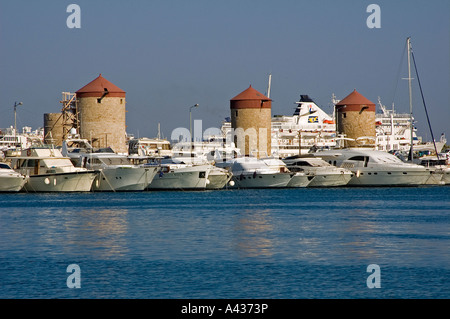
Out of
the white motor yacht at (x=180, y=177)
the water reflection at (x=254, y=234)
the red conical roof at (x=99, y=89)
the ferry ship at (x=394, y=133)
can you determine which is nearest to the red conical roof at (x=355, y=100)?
the ferry ship at (x=394, y=133)

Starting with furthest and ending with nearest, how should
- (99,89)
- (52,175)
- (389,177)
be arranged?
1. (99,89)
2. (389,177)
3. (52,175)

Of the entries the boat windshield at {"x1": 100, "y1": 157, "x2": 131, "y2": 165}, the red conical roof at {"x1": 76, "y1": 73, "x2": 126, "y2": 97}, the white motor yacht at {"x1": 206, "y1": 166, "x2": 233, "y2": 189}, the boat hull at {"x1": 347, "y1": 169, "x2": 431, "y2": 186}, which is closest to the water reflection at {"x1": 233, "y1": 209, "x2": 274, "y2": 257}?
the boat windshield at {"x1": 100, "y1": 157, "x2": 131, "y2": 165}

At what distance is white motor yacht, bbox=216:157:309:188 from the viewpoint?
55.2 m

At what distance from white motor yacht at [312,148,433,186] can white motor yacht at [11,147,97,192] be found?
19.6m

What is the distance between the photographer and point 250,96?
8281 cm

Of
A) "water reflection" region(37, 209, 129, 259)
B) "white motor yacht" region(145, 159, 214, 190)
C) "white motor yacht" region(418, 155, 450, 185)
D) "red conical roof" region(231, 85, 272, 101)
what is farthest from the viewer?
"red conical roof" region(231, 85, 272, 101)

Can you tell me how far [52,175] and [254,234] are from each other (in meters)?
22.8

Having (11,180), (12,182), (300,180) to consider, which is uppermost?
(11,180)

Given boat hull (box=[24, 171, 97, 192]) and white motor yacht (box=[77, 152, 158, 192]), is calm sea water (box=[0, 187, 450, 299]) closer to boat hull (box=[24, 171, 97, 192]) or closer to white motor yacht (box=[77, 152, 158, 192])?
boat hull (box=[24, 171, 97, 192])

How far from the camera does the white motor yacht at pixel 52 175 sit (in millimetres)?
47750

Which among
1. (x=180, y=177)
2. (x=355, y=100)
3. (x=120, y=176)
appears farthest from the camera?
(x=355, y=100)

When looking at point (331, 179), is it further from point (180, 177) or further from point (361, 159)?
point (180, 177)

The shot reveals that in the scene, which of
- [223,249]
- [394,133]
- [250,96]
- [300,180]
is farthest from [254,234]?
[394,133]
